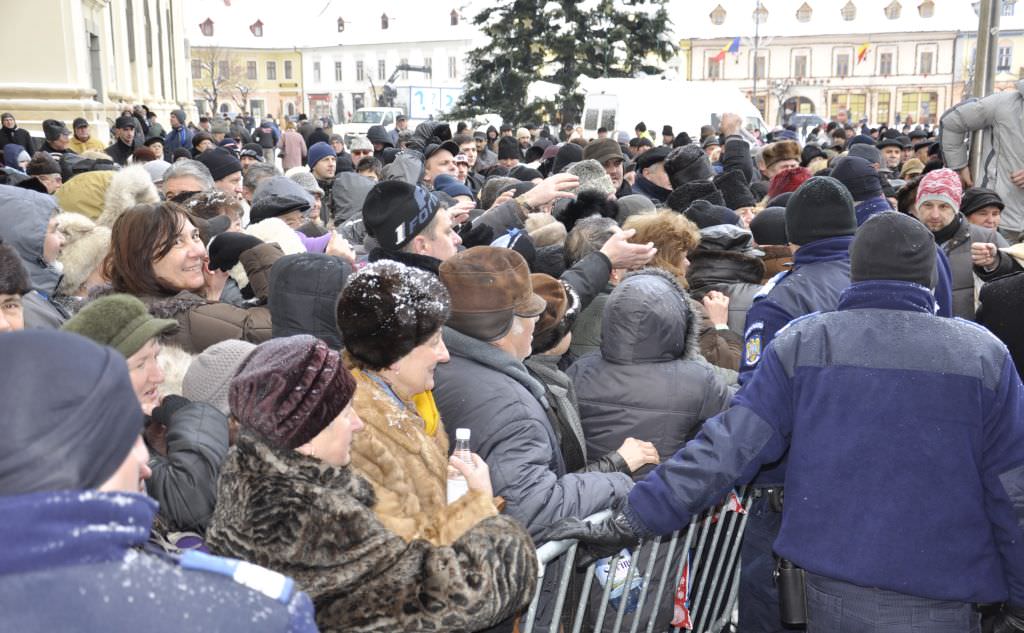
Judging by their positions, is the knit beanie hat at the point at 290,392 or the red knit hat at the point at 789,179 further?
the red knit hat at the point at 789,179

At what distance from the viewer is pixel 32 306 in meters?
4.06

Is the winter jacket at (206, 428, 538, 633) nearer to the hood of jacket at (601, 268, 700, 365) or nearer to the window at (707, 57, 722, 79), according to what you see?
the hood of jacket at (601, 268, 700, 365)

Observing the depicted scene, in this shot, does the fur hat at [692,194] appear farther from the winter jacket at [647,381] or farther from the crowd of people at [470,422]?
the winter jacket at [647,381]

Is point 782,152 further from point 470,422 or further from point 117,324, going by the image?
point 117,324

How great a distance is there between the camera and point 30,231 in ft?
15.6

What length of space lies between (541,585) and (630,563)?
400mm

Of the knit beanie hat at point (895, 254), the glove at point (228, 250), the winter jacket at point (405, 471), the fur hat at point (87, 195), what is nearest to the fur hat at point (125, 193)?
the fur hat at point (87, 195)

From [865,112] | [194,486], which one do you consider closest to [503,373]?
[194,486]

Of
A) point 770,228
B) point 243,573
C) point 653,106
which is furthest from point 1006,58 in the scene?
point 243,573

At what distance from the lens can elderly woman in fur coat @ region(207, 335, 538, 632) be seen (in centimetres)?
204

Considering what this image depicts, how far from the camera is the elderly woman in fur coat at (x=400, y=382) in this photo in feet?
8.25

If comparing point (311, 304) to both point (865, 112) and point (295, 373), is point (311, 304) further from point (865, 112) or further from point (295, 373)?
point (865, 112)

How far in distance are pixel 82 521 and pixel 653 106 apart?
85.5 ft

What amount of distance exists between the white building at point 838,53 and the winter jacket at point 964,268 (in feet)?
237
